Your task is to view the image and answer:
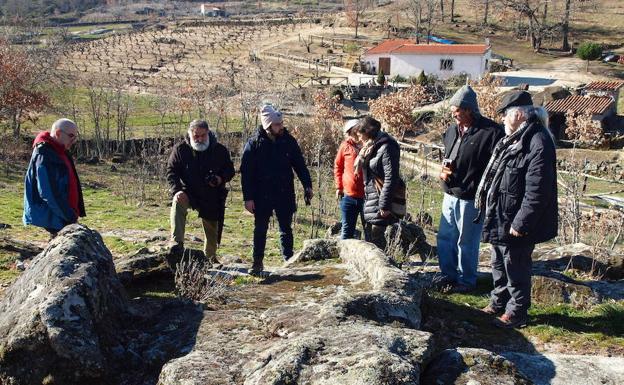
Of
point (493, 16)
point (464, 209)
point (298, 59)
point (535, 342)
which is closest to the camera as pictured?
point (535, 342)

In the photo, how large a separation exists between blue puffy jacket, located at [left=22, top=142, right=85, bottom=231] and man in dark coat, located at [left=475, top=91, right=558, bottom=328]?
11.8 feet

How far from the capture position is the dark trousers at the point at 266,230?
238 inches

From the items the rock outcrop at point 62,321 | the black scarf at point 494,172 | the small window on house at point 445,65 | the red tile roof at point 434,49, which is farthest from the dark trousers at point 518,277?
the small window on house at point 445,65

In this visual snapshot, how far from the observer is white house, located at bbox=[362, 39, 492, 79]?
1885 inches

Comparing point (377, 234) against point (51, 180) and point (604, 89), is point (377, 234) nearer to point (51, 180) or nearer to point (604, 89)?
point (51, 180)

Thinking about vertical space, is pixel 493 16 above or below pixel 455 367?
above

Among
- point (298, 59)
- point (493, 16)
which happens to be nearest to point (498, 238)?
point (298, 59)

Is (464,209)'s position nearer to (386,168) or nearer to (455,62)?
(386,168)

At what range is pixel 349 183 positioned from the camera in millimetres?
6668

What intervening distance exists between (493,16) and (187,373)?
235 ft

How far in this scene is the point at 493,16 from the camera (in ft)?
226

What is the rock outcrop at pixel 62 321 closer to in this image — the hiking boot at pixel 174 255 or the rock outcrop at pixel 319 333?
the rock outcrop at pixel 319 333

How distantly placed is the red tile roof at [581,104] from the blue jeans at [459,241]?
28386mm

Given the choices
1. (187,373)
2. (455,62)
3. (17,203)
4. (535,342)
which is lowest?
(17,203)
